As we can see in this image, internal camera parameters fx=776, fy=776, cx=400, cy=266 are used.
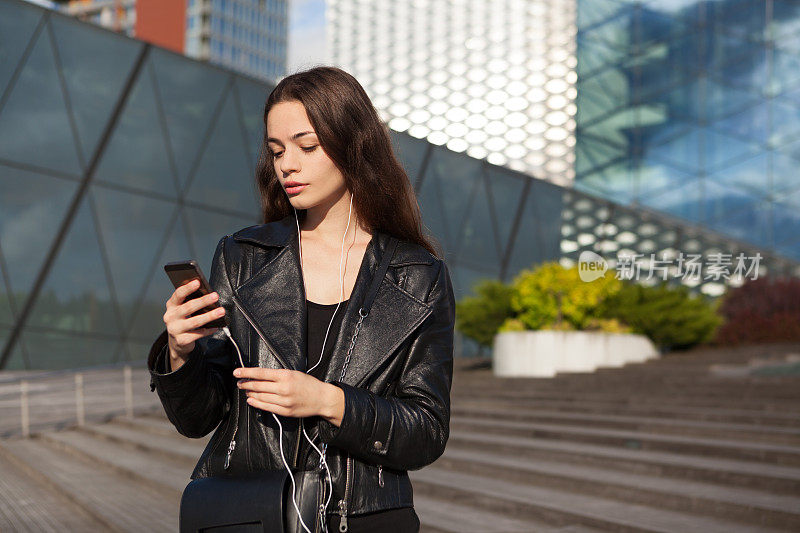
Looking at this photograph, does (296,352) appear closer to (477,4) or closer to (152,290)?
(152,290)

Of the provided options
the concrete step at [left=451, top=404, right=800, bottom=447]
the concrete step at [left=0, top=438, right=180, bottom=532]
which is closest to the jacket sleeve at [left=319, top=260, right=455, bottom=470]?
the concrete step at [left=0, top=438, right=180, bottom=532]

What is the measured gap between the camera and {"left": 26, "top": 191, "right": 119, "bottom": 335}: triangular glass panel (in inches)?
540

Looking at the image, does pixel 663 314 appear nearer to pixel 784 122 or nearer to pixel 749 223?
pixel 749 223

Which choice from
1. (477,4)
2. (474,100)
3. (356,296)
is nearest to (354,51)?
(477,4)

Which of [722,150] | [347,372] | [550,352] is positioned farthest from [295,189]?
[722,150]

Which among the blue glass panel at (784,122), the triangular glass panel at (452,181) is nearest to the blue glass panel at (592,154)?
the blue glass panel at (784,122)

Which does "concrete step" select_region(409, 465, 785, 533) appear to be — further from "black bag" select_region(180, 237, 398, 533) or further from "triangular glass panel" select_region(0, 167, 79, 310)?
"triangular glass panel" select_region(0, 167, 79, 310)

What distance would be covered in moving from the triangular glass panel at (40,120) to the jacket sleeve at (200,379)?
13603 mm

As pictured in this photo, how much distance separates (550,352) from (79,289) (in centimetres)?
843

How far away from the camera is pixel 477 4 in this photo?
1964 inches

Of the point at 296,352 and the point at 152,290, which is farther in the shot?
the point at 152,290

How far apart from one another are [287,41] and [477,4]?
6703cm

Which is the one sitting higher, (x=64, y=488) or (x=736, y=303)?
(x=736, y=303)

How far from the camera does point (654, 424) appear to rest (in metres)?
7.68
